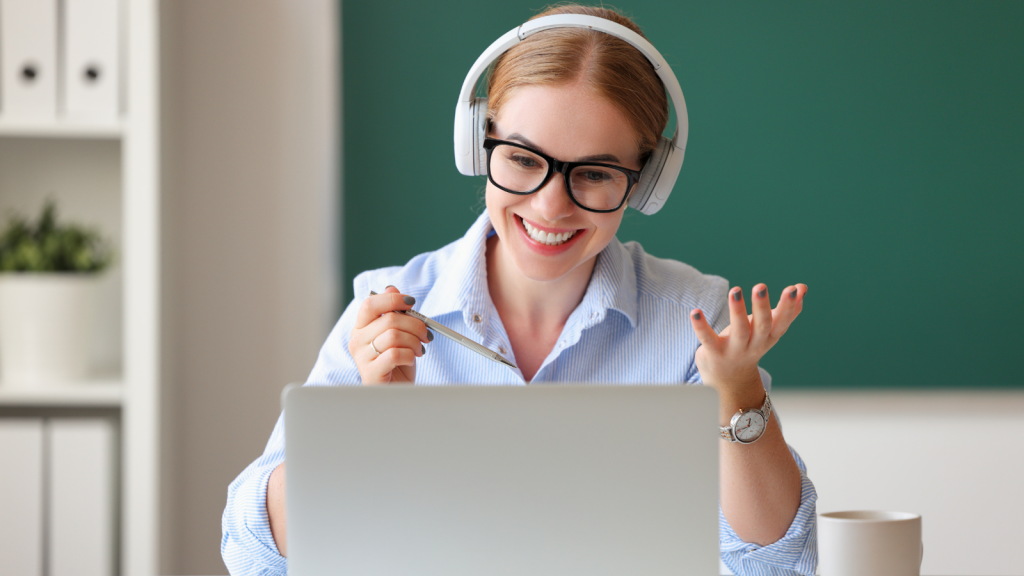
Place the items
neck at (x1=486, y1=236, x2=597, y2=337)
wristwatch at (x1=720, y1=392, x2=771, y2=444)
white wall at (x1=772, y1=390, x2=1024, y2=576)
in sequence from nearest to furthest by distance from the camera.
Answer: wristwatch at (x1=720, y1=392, x2=771, y2=444) → neck at (x1=486, y1=236, x2=597, y2=337) → white wall at (x1=772, y1=390, x2=1024, y2=576)

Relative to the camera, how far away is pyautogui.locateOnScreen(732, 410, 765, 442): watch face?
888mm

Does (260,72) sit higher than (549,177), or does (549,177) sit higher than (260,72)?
(260,72)

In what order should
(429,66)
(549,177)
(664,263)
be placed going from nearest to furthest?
1. (549,177)
2. (664,263)
3. (429,66)

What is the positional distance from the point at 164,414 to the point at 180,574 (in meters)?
0.47

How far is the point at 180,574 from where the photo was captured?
2.08m

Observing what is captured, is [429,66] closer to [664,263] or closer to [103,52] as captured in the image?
[103,52]

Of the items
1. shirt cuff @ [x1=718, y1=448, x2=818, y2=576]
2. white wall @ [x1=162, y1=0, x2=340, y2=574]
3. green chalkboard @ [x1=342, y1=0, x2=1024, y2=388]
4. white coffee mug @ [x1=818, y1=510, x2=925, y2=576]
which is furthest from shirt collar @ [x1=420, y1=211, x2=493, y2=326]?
white wall @ [x1=162, y1=0, x2=340, y2=574]

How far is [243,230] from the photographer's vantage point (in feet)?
6.79

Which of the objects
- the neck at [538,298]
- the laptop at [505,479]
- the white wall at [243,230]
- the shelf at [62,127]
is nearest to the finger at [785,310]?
the laptop at [505,479]

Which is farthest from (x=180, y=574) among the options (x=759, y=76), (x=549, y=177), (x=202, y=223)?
(x=759, y=76)

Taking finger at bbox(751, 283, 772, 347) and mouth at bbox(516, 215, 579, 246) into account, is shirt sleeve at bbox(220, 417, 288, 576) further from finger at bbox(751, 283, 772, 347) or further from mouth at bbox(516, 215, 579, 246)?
finger at bbox(751, 283, 772, 347)

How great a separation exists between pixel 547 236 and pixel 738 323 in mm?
376

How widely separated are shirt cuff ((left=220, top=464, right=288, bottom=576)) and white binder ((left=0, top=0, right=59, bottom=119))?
48.2 inches

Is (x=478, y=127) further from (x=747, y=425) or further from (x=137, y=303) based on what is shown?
(x=137, y=303)
